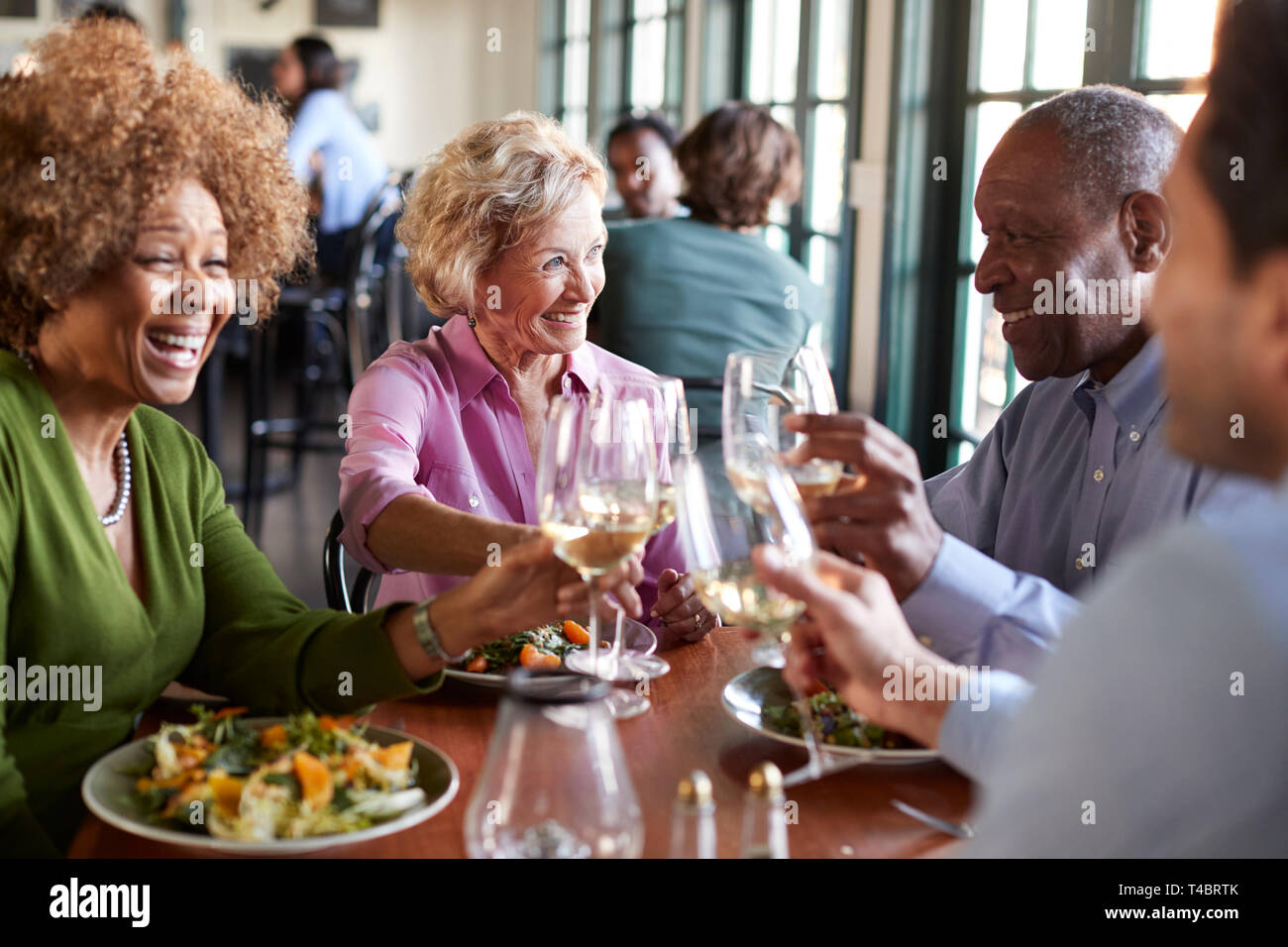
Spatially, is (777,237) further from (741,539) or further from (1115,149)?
(741,539)

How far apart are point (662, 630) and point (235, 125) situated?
30.8 inches

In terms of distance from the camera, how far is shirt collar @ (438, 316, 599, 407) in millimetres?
2006

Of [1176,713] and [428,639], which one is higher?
[1176,713]

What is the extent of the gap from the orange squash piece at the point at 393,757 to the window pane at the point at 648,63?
19.2ft

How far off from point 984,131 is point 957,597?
2.51 meters

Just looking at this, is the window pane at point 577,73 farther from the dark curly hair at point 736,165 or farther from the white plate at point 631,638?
the white plate at point 631,638

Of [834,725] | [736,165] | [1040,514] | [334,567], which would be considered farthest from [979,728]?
[736,165]

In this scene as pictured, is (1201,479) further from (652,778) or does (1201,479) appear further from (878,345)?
(878,345)

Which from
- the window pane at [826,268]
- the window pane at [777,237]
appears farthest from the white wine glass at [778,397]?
the window pane at [777,237]

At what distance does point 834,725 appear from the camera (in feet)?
4.18

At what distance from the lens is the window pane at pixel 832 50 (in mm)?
4418

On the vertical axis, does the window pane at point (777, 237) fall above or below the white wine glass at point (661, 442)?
above

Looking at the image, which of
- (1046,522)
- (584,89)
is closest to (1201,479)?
(1046,522)

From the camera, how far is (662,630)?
1.63 m
